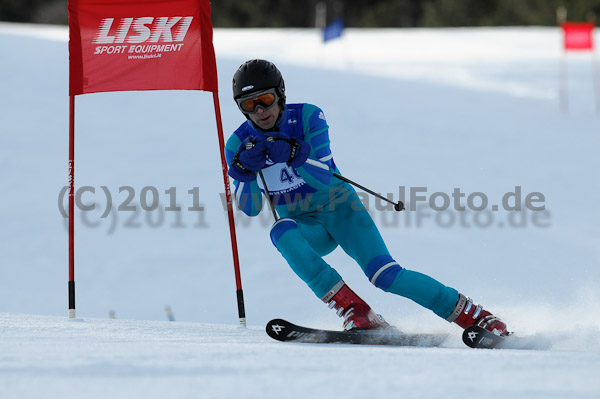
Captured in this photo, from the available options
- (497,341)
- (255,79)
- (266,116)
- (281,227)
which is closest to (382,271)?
(281,227)

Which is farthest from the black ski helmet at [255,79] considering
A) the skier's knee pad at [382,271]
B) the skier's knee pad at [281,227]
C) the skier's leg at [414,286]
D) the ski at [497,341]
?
the ski at [497,341]

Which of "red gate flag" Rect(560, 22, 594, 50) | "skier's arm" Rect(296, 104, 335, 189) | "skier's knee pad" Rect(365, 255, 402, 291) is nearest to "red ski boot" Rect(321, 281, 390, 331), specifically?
"skier's knee pad" Rect(365, 255, 402, 291)

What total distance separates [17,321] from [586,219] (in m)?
6.03

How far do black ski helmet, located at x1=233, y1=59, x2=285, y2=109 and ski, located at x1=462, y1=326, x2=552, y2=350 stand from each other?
150 cm

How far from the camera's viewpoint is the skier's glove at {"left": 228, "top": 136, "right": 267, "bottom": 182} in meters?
3.92

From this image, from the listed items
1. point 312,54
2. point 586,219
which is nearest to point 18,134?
point 586,219

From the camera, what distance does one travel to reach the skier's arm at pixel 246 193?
13.6 ft

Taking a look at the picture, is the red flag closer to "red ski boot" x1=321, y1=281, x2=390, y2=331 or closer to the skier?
the skier

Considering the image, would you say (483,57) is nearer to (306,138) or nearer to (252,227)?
(252,227)

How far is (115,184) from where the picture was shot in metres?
9.08

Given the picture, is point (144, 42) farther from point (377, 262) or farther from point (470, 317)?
point (470, 317)

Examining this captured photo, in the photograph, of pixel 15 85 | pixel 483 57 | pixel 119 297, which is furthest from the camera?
pixel 483 57

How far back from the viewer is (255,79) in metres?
4.04

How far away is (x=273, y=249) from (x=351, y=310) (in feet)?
12.7
